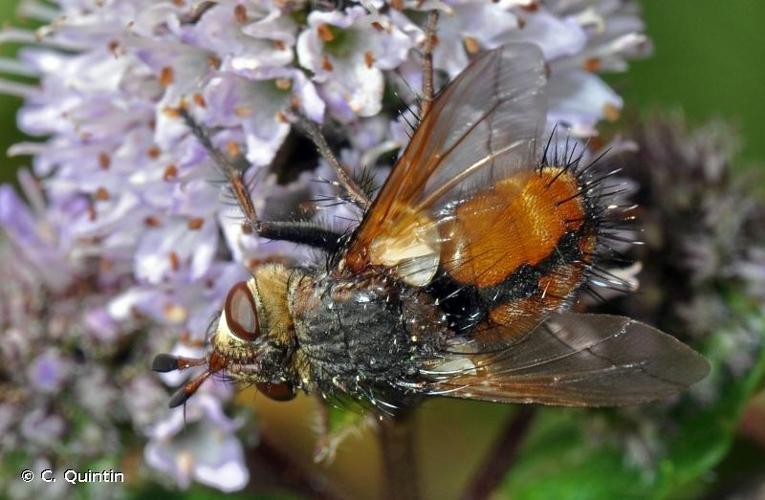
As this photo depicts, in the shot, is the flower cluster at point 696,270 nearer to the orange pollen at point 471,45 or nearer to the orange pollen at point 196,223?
the orange pollen at point 471,45

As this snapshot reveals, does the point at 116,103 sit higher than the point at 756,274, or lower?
higher

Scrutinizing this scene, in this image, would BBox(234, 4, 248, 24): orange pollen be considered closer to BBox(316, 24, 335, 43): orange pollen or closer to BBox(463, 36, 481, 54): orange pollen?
BBox(316, 24, 335, 43): orange pollen

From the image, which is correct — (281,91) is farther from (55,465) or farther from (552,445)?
(552,445)

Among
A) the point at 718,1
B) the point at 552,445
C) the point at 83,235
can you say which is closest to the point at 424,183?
the point at 83,235

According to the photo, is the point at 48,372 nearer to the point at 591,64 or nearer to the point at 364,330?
the point at 364,330

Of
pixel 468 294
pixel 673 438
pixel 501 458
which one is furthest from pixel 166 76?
pixel 673 438

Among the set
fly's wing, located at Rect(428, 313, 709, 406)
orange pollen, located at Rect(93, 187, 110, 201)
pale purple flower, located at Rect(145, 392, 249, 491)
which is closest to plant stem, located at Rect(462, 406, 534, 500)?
pale purple flower, located at Rect(145, 392, 249, 491)
